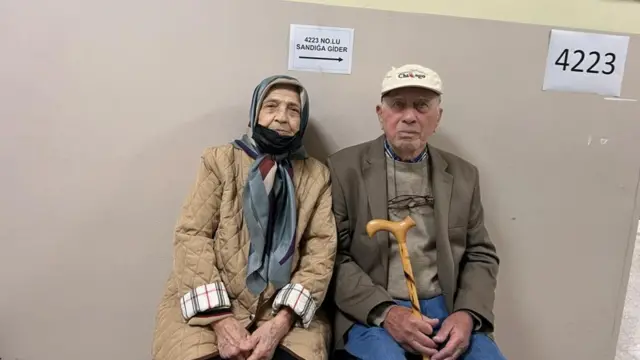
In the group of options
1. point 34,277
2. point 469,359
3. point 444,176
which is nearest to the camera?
point 469,359

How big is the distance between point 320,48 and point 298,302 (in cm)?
74

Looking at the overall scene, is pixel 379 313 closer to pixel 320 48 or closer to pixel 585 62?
pixel 320 48

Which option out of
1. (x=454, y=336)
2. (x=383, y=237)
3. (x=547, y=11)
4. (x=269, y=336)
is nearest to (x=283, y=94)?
(x=383, y=237)

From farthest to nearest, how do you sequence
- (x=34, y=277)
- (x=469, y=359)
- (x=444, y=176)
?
(x=34, y=277) < (x=444, y=176) < (x=469, y=359)

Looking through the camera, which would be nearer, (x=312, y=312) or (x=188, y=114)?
(x=312, y=312)

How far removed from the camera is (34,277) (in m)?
1.77

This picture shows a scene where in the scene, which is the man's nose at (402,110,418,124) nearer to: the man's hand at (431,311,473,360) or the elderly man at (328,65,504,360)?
the elderly man at (328,65,504,360)

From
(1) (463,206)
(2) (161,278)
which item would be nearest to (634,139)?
(1) (463,206)

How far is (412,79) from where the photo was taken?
151 centimetres

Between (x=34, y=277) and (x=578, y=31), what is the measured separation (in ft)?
5.99

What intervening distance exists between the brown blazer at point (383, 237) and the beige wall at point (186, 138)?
7.4 inches

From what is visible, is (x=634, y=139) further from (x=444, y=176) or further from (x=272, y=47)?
(x=272, y=47)

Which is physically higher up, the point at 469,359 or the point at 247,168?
the point at 247,168

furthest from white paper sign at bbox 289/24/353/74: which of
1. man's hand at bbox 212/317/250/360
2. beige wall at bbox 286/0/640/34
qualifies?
man's hand at bbox 212/317/250/360
